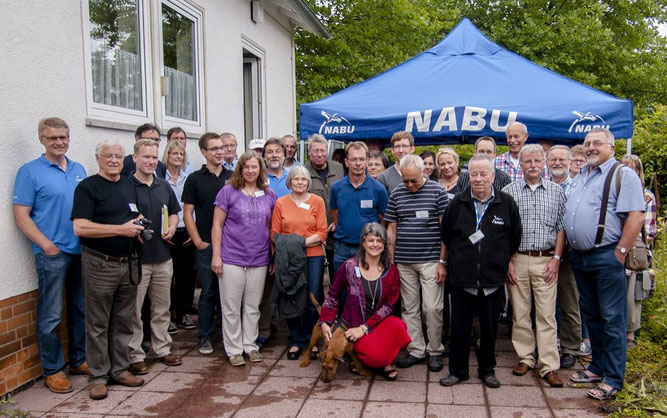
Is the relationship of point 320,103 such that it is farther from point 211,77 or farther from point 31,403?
point 31,403

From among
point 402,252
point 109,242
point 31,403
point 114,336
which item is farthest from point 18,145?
point 402,252

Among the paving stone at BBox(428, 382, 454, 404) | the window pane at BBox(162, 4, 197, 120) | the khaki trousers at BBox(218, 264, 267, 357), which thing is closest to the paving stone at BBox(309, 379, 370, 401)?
the paving stone at BBox(428, 382, 454, 404)

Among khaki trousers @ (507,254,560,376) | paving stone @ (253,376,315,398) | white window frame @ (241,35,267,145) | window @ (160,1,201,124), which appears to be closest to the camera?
paving stone @ (253,376,315,398)

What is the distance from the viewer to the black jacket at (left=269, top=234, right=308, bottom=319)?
4910 millimetres

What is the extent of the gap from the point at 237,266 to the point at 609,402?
308cm

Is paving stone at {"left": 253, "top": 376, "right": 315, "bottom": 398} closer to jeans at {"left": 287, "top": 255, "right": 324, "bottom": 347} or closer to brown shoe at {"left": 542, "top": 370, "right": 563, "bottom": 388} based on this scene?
jeans at {"left": 287, "top": 255, "right": 324, "bottom": 347}

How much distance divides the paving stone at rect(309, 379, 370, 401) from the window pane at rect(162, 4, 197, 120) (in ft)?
12.7

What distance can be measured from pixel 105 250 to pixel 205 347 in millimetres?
1480

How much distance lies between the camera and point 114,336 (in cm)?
444

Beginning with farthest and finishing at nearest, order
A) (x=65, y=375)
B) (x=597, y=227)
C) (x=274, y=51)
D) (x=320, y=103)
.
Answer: (x=274, y=51), (x=320, y=103), (x=65, y=375), (x=597, y=227)

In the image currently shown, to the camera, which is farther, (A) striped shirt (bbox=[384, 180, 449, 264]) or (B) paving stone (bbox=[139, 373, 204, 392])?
(A) striped shirt (bbox=[384, 180, 449, 264])

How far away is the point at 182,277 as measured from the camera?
607 centimetres

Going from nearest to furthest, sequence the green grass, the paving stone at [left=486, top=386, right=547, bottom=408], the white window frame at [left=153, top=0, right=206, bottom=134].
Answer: the green grass, the paving stone at [left=486, top=386, right=547, bottom=408], the white window frame at [left=153, top=0, right=206, bottom=134]

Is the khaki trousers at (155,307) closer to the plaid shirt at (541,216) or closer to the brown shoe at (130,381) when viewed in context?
the brown shoe at (130,381)
